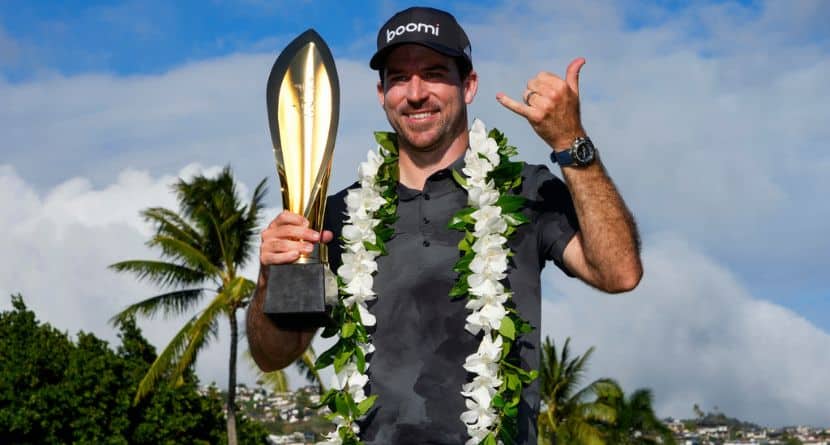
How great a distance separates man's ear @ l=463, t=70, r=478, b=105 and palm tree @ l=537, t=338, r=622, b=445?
43.4 meters

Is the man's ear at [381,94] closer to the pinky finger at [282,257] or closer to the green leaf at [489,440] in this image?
the pinky finger at [282,257]

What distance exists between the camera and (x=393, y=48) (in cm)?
432

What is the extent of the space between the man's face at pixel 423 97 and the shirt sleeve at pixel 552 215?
35 cm

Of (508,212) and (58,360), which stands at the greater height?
(58,360)

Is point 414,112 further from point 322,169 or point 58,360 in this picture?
point 58,360

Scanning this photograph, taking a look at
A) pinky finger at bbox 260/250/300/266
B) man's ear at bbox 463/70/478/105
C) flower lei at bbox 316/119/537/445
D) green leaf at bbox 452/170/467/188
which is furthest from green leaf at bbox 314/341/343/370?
man's ear at bbox 463/70/478/105

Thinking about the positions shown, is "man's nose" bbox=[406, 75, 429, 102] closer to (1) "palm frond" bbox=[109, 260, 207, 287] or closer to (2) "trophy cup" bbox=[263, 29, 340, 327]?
(2) "trophy cup" bbox=[263, 29, 340, 327]

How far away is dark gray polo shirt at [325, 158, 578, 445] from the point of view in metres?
4.03

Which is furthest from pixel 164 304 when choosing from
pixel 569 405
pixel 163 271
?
pixel 569 405

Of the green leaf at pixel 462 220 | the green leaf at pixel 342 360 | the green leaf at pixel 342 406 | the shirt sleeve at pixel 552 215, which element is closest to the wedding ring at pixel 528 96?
the shirt sleeve at pixel 552 215

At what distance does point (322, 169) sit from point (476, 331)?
749mm

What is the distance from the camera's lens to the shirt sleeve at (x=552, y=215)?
4160 mm

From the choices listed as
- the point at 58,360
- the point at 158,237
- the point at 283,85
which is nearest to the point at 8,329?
the point at 58,360

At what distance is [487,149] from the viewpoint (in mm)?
4395
